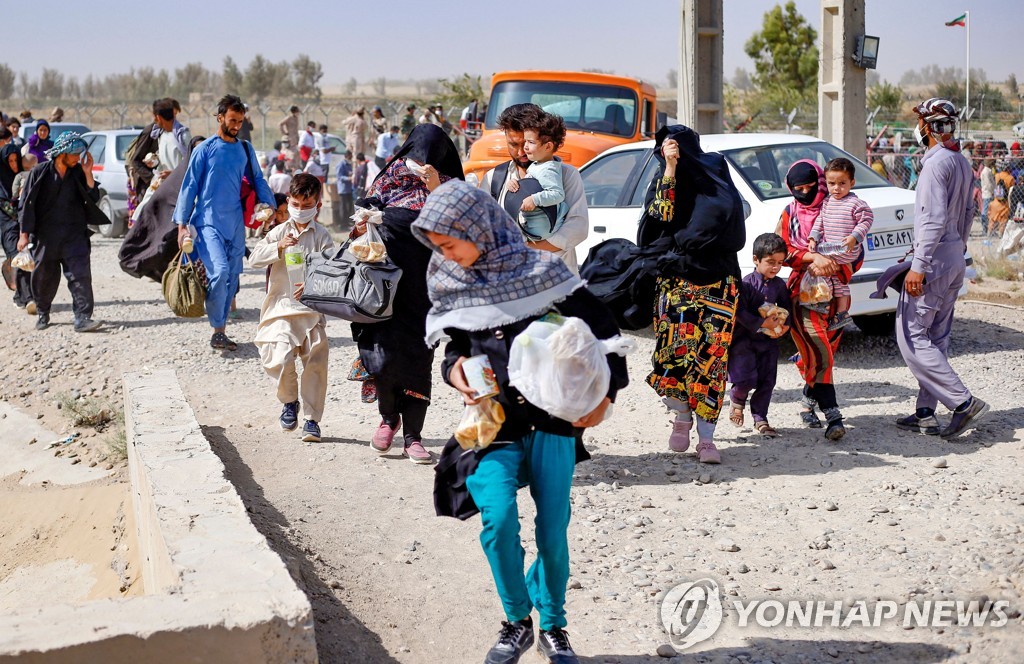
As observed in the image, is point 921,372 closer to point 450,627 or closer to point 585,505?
point 585,505

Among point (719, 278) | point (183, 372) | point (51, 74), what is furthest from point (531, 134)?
point (51, 74)

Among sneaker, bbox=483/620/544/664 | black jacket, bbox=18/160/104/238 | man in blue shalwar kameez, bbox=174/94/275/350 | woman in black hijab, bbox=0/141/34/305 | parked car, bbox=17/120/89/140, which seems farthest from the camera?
parked car, bbox=17/120/89/140

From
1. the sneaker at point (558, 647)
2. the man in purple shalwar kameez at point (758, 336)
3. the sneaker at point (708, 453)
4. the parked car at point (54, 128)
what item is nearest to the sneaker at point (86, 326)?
the man in purple shalwar kameez at point (758, 336)

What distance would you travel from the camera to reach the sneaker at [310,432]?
21.6 ft

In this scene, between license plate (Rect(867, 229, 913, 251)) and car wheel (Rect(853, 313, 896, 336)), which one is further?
car wheel (Rect(853, 313, 896, 336))

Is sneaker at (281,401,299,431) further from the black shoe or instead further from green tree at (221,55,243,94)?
green tree at (221,55,243,94)

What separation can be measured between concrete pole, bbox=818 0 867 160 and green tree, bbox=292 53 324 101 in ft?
205

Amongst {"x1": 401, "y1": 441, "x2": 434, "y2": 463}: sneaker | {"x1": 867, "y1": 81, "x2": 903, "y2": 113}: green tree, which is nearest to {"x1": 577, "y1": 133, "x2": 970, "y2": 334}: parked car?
{"x1": 401, "y1": 441, "x2": 434, "y2": 463}: sneaker

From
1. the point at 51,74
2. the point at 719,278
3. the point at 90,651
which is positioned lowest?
the point at 90,651

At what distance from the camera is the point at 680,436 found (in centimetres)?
623

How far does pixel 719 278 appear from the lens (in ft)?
19.5

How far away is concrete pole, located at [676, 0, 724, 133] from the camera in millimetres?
13266

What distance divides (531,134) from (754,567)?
250 cm

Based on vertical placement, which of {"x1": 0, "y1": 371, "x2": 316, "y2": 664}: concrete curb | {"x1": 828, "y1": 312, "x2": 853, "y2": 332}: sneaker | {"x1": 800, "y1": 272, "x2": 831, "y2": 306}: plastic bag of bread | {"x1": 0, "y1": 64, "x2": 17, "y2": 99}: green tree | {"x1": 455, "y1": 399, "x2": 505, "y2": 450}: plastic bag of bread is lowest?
{"x1": 0, "y1": 371, "x2": 316, "y2": 664}: concrete curb
